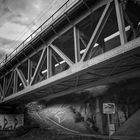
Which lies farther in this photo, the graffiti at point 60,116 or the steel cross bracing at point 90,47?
the graffiti at point 60,116

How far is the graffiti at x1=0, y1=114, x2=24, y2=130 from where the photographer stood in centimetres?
2845

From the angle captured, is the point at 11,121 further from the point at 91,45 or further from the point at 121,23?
the point at 121,23

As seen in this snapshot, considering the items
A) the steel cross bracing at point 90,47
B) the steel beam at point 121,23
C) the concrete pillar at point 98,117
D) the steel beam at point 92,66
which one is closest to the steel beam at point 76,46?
the steel cross bracing at point 90,47

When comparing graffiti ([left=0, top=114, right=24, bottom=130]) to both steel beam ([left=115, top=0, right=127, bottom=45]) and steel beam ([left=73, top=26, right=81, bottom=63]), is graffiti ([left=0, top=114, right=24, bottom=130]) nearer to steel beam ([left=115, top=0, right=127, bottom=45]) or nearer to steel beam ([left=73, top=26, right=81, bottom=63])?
steel beam ([left=73, top=26, right=81, bottom=63])

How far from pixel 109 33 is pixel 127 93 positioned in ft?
22.8

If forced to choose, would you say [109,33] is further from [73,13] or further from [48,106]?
[48,106]

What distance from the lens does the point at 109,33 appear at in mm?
17953

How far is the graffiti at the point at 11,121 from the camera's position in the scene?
28.5 meters

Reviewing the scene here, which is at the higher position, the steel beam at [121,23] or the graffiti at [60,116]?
the steel beam at [121,23]

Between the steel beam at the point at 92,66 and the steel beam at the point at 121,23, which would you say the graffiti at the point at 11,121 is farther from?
the steel beam at the point at 121,23

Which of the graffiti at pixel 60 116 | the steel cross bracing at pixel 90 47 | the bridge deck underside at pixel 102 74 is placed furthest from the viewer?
the graffiti at pixel 60 116

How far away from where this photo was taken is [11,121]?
29.1 m

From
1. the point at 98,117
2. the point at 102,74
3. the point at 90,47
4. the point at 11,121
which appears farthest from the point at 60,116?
the point at 90,47

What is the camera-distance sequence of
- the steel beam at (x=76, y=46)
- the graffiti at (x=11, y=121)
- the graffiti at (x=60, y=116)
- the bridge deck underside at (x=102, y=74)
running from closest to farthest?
the bridge deck underside at (x=102, y=74) → the steel beam at (x=76, y=46) → the graffiti at (x=60, y=116) → the graffiti at (x=11, y=121)
